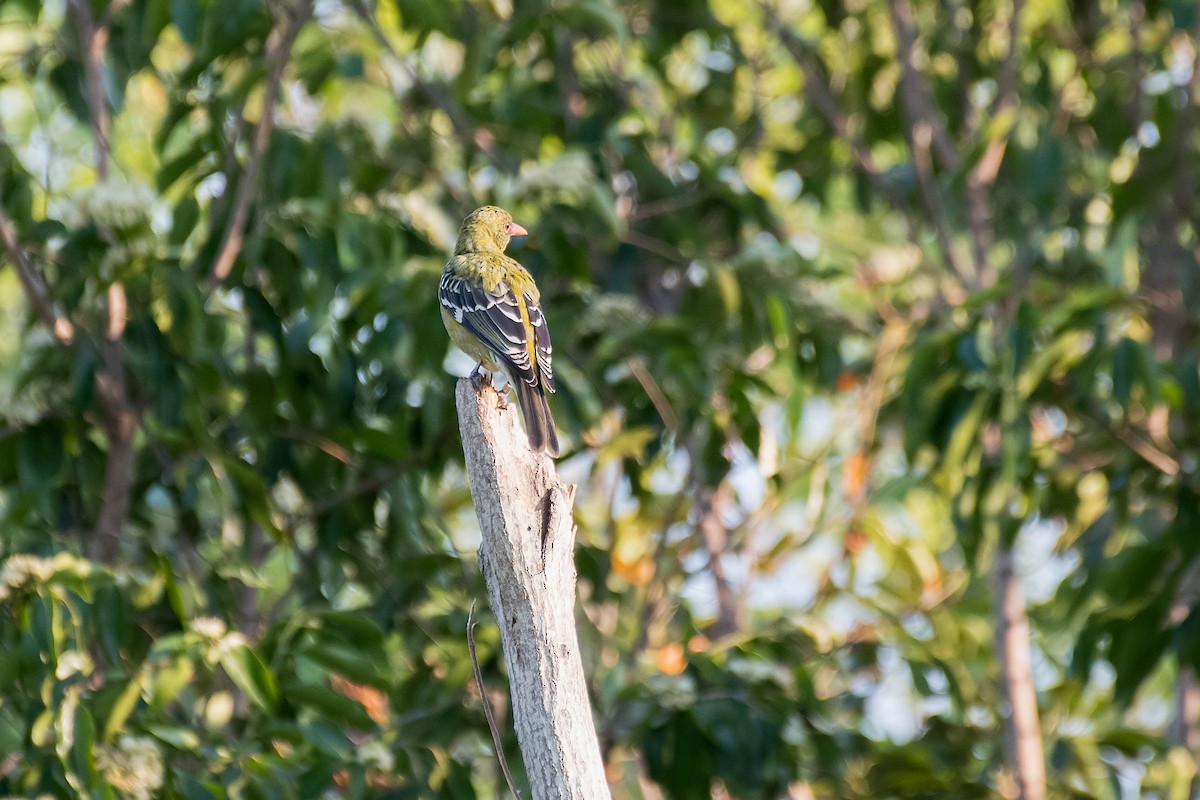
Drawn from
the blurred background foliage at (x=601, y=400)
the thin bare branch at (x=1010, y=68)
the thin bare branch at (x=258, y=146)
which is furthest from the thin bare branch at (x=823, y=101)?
the thin bare branch at (x=258, y=146)

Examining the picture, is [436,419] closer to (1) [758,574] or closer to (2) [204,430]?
(2) [204,430]

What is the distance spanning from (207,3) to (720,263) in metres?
2.20

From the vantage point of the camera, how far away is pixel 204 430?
215 inches

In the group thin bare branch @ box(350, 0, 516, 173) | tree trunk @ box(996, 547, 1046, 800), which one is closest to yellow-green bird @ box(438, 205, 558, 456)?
thin bare branch @ box(350, 0, 516, 173)

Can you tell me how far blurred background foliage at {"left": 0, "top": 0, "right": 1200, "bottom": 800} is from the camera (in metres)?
5.41

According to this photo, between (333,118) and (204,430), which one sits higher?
(333,118)

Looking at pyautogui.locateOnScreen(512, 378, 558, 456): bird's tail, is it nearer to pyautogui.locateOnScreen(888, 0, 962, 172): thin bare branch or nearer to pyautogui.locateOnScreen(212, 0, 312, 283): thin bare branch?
pyautogui.locateOnScreen(212, 0, 312, 283): thin bare branch

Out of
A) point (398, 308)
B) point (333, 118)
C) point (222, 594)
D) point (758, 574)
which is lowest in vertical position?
point (758, 574)

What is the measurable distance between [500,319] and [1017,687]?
3.23m

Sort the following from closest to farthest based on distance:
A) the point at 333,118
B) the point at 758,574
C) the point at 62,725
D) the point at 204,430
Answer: the point at 62,725 < the point at 204,430 < the point at 333,118 < the point at 758,574

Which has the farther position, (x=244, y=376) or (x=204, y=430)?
(x=244, y=376)

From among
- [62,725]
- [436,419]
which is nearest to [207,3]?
[436,419]

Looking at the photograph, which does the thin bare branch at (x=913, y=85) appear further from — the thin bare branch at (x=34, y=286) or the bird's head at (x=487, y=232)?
the thin bare branch at (x=34, y=286)

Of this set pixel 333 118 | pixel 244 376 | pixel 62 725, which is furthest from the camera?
pixel 333 118
